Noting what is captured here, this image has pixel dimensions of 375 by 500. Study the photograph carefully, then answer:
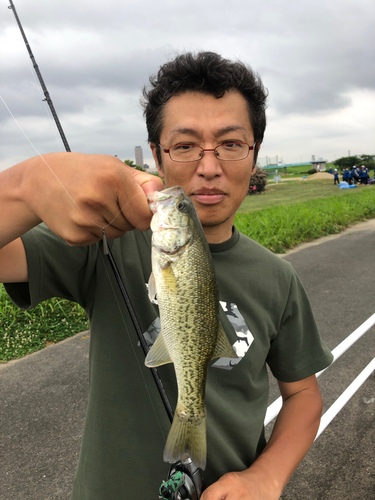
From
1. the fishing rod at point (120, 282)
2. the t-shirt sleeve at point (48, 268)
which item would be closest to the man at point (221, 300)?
the t-shirt sleeve at point (48, 268)

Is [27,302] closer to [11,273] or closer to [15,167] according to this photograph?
[11,273]

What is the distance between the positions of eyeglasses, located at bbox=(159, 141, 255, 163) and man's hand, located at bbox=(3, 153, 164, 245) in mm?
518

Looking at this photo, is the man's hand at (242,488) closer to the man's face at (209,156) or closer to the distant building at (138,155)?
the man's face at (209,156)

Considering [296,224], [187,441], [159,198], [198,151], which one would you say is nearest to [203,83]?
[198,151]

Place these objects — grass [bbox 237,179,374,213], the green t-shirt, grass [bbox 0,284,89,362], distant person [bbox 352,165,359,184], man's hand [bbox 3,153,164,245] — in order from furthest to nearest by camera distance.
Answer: distant person [bbox 352,165,359,184] < grass [bbox 237,179,374,213] < grass [bbox 0,284,89,362] < the green t-shirt < man's hand [bbox 3,153,164,245]

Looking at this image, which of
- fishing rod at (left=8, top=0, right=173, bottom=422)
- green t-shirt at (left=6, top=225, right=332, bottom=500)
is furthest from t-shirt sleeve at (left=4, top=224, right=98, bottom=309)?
fishing rod at (left=8, top=0, right=173, bottom=422)

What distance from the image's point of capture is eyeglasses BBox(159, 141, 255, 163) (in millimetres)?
1657

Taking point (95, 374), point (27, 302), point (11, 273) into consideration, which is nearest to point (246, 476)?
point (95, 374)

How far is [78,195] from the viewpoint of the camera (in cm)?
110

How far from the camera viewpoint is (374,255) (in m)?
9.16

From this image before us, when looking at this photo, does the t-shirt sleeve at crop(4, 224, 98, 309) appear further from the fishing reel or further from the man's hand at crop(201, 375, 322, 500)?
the man's hand at crop(201, 375, 322, 500)

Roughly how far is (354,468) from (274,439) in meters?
1.76

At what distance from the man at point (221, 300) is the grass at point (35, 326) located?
325 centimetres

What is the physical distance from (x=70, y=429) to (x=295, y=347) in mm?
2465
